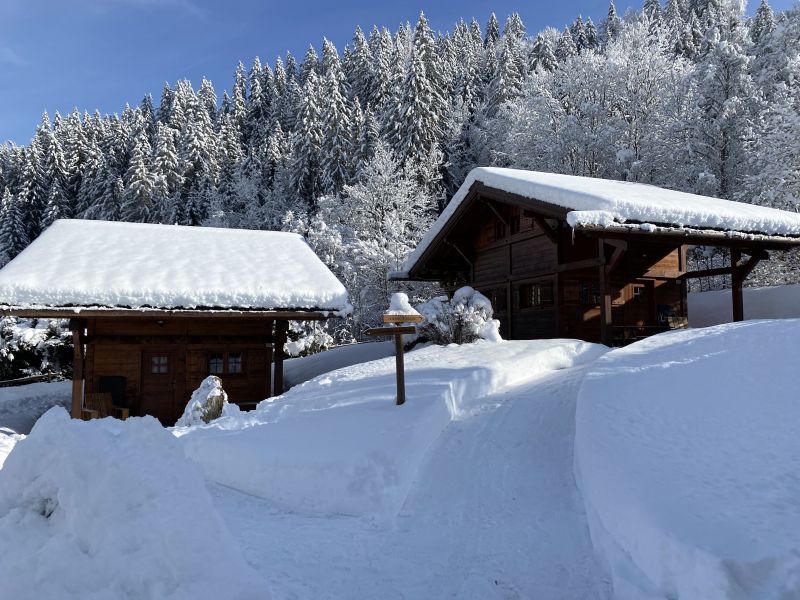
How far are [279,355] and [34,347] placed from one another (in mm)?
15282

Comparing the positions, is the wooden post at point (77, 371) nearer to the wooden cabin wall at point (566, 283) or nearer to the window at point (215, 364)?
the window at point (215, 364)

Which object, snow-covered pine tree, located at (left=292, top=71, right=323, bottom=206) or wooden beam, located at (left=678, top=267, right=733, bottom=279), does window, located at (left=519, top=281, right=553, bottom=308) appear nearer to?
wooden beam, located at (left=678, top=267, right=733, bottom=279)

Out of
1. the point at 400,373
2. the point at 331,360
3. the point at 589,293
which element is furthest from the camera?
the point at 331,360

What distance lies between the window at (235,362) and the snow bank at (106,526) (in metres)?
11.6

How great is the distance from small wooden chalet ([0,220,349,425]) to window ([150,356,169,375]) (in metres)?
0.03

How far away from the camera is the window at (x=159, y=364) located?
1417cm

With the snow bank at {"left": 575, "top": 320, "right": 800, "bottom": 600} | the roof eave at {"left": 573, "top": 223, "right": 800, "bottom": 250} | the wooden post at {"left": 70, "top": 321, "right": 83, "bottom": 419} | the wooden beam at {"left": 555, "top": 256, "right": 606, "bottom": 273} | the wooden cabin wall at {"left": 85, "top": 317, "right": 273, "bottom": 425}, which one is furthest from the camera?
the wooden cabin wall at {"left": 85, "top": 317, "right": 273, "bottom": 425}

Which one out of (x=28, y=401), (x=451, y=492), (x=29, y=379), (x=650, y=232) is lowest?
(x=28, y=401)

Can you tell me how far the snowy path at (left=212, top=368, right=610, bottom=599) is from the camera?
13.8ft

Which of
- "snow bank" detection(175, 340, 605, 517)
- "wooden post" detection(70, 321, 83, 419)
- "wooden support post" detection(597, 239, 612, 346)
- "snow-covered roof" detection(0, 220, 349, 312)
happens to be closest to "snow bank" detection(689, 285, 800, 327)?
"wooden support post" detection(597, 239, 612, 346)

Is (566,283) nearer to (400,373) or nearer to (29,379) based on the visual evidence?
(400,373)

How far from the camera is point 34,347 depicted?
76.2ft

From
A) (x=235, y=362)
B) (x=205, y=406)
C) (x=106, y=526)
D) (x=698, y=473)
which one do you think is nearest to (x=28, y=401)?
(x=235, y=362)

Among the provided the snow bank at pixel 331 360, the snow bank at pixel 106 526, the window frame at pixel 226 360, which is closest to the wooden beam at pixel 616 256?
the snow bank at pixel 331 360
